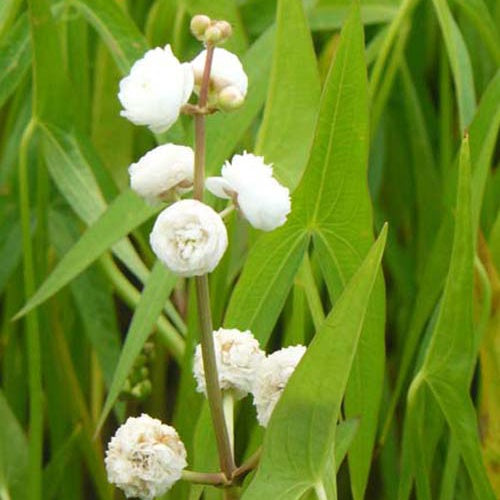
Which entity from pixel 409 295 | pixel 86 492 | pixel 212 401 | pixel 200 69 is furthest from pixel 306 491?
pixel 86 492

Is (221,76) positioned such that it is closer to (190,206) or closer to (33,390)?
(190,206)

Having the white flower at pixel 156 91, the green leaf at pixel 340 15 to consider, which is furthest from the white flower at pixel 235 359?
the green leaf at pixel 340 15

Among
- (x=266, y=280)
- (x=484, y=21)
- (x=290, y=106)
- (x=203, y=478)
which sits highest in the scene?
(x=484, y=21)

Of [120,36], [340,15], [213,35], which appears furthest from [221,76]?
[340,15]

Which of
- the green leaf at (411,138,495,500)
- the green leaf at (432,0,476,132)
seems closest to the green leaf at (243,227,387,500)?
the green leaf at (411,138,495,500)

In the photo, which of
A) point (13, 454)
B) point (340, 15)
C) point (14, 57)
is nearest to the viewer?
point (13, 454)

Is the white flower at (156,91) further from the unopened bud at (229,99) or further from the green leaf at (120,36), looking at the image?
the green leaf at (120,36)
